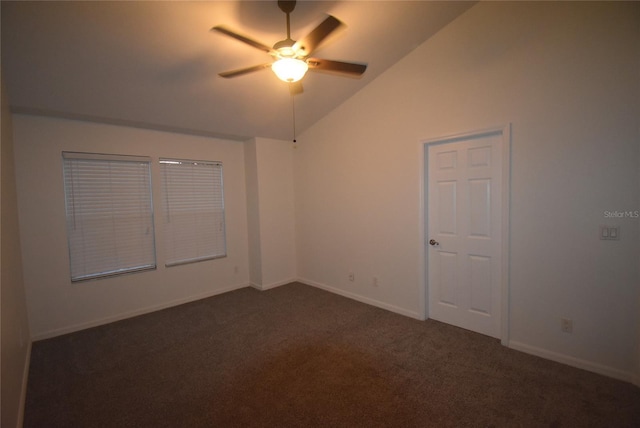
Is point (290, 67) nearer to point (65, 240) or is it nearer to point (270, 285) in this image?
point (65, 240)

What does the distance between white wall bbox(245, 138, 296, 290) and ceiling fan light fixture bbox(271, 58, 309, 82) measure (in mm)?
2477

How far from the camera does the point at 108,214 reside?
11.6 feet

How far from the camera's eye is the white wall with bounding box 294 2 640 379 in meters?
2.20

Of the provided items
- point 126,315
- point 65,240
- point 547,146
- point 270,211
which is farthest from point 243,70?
point 126,315

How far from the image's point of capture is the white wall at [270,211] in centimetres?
458

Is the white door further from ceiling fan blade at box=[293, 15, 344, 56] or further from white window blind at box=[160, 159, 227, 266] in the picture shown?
white window blind at box=[160, 159, 227, 266]

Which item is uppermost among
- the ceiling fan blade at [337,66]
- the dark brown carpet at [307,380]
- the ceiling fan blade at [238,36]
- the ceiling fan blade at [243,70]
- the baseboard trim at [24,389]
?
the ceiling fan blade at [238,36]

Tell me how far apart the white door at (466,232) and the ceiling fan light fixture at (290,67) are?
183 cm

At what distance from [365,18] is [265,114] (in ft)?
5.93

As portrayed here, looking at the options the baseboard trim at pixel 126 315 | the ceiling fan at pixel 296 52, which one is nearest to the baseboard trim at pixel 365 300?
the baseboard trim at pixel 126 315

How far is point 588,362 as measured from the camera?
93.1 inches

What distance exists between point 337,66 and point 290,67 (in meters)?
0.40

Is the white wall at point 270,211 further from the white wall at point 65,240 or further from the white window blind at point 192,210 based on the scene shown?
the white wall at point 65,240

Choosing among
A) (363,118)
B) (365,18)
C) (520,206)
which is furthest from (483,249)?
(365,18)
